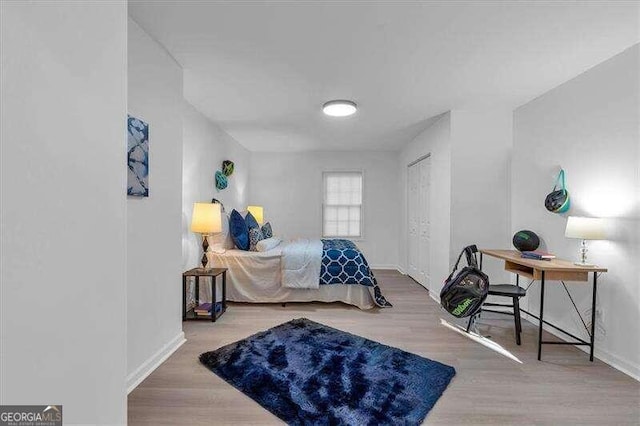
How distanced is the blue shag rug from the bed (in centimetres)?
95

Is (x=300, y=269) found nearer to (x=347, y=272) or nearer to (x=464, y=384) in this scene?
(x=347, y=272)

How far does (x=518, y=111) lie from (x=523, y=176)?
81 cm

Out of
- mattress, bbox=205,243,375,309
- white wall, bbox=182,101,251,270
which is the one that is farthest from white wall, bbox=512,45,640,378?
white wall, bbox=182,101,251,270

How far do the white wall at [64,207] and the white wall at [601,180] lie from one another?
3385 millimetres

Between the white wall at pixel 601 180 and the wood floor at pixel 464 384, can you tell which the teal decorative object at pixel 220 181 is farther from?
the white wall at pixel 601 180

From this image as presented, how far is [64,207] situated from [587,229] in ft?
10.9

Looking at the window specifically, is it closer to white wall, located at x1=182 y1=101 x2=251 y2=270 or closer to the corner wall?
white wall, located at x1=182 y1=101 x2=251 y2=270

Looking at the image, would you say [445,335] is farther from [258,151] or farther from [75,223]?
[258,151]

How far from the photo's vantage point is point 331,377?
2.20 m

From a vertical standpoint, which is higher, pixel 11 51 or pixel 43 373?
pixel 11 51

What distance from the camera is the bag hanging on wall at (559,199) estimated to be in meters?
2.94

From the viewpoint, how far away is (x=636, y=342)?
2307 mm

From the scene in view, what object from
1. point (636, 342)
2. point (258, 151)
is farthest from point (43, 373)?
point (258, 151)

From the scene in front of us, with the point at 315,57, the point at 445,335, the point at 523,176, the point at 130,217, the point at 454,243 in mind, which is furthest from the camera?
the point at 454,243
